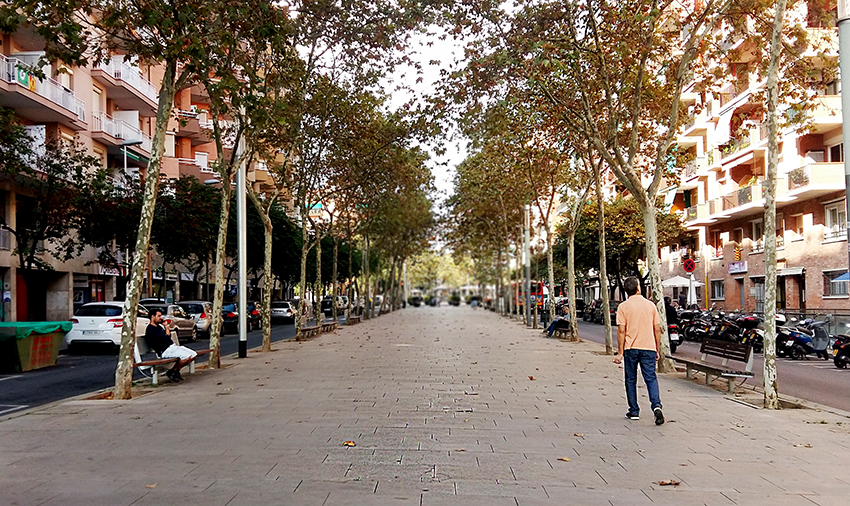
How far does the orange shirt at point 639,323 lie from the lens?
9.23 meters

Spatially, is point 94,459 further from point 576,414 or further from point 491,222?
point 491,222

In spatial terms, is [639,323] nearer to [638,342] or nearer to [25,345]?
[638,342]

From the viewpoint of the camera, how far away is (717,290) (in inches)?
1715

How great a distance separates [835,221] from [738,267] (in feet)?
28.1

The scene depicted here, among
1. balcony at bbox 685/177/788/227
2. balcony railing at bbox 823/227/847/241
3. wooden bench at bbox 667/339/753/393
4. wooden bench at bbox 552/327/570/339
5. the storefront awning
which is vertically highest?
balcony at bbox 685/177/788/227

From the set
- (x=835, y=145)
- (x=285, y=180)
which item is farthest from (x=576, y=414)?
(x=835, y=145)

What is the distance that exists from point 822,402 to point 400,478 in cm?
828

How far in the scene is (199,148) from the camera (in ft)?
156

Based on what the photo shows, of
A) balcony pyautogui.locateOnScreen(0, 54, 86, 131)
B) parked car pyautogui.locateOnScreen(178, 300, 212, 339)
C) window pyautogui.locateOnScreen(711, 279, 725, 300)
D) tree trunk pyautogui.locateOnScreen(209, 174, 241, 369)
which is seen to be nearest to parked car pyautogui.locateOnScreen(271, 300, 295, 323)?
parked car pyautogui.locateOnScreen(178, 300, 212, 339)

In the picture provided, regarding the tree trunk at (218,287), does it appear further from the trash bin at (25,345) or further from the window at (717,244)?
the window at (717,244)

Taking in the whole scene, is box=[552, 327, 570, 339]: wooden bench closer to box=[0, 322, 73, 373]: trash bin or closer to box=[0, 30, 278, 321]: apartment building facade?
box=[0, 30, 278, 321]: apartment building facade

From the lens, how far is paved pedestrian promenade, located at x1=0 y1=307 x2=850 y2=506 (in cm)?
595

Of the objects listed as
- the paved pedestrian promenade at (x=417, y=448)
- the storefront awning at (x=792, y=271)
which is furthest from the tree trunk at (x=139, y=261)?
the storefront awning at (x=792, y=271)

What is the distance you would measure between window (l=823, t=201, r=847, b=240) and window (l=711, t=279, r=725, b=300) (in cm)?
1100
